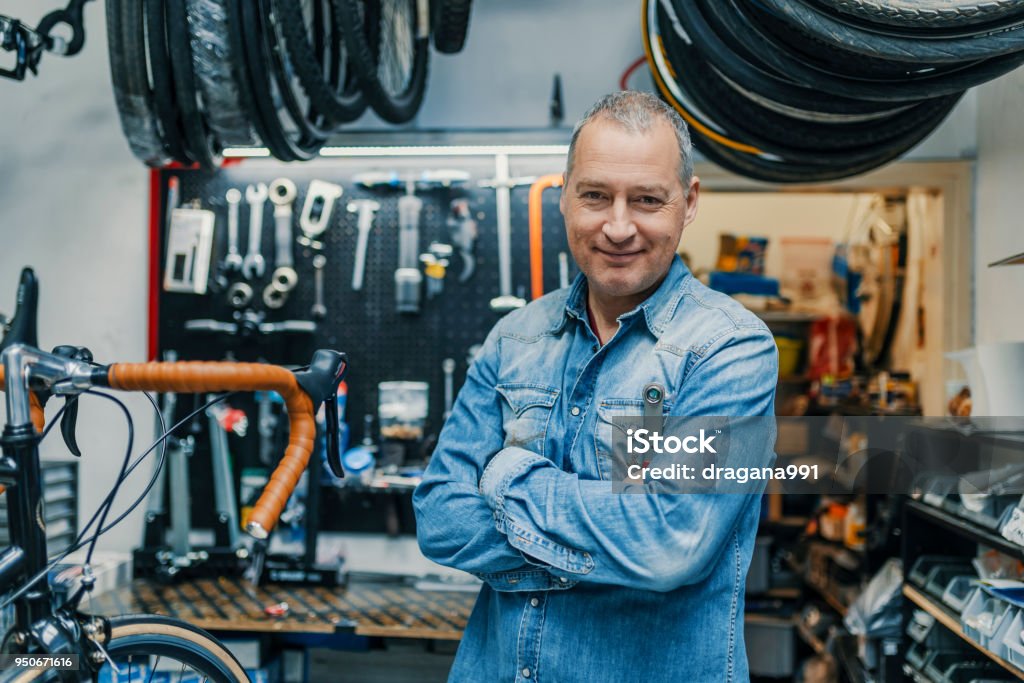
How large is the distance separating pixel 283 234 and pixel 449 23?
3.22 ft

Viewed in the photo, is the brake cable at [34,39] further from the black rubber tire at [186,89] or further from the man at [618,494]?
the man at [618,494]

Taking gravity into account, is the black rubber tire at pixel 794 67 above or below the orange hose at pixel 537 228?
above

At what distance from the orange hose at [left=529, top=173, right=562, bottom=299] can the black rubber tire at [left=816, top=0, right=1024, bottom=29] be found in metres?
1.31

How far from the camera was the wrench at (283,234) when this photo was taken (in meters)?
2.94

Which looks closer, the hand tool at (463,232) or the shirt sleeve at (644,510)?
the shirt sleeve at (644,510)

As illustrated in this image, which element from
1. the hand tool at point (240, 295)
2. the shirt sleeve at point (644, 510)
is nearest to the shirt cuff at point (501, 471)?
the shirt sleeve at point (644, 510)

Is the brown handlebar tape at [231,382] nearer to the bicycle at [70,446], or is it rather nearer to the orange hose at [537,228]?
the bicycle at [70,446]

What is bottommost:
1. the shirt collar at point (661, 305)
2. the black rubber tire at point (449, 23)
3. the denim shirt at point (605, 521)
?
the denim shirt at point (605, 521)

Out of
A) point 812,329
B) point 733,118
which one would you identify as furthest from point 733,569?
point 812,329

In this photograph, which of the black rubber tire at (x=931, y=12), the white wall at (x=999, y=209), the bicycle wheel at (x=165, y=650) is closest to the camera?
the bicycle wheel at (x=165, y=650)

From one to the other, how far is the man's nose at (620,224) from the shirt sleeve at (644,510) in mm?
232

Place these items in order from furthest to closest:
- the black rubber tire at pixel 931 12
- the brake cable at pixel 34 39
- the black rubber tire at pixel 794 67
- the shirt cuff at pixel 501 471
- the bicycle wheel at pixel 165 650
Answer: the brake cable at pixel 34 39
the black rubber tire at pixel 794 67
the black rubber tire at pixel 931 12
the bicycle wheel at pixel 165 650
the shirt cuff at pixel 501 471

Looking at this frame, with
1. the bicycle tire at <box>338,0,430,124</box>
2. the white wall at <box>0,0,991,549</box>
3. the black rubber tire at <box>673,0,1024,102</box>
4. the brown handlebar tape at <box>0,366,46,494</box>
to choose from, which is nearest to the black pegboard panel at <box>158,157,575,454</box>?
the white wall at <box>0,0,991,549</box>

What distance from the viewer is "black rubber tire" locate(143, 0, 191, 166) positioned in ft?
6.77
